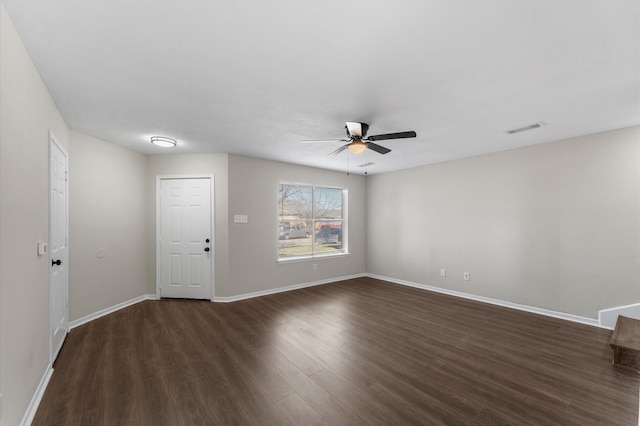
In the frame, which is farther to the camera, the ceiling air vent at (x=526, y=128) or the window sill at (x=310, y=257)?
the window sill at (x=310, y=257)

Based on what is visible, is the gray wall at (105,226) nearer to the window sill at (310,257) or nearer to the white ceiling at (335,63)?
the white ceiling at (335,63)

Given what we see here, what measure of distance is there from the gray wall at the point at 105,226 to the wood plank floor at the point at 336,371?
470 millimetres

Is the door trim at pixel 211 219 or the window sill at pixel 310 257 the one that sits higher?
the door trim at pixel 211 219

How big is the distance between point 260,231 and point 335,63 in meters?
3.61

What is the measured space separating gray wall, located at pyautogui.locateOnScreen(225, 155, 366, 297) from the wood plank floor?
91 cm

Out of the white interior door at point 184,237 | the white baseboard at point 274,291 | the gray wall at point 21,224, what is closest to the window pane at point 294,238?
the white baseboard at point 274,291

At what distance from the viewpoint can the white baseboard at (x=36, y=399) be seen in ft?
5.84

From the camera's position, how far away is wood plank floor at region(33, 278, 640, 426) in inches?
74.8

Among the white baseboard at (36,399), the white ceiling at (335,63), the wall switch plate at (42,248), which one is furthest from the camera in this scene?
the wall switch plate at (42,248)

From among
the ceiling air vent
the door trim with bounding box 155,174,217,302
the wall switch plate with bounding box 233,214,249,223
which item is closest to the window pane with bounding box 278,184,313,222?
the wall switch plate with bounding box 233,214,249,223

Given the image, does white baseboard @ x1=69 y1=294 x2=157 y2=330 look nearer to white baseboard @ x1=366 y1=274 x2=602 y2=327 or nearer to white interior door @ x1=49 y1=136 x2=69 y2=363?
white interior door @ x1=49 y1=136 x2=69 y2=363

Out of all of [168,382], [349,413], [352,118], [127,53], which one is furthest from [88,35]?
[349,413]

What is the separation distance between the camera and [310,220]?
19.4 ft

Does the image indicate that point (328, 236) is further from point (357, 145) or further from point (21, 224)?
point (21, 224)
